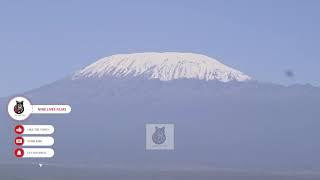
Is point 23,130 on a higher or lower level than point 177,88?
lower

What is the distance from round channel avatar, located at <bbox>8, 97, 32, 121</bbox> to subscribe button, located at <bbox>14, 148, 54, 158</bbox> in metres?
1.00

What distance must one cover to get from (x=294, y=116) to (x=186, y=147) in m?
30.0

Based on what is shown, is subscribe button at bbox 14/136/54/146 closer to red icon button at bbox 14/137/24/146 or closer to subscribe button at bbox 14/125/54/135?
red icon button at bbox 14/137/24/146

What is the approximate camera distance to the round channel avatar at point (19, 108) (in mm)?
22156

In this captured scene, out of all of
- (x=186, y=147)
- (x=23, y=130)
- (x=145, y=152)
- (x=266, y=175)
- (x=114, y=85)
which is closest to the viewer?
(x=23, y=130)

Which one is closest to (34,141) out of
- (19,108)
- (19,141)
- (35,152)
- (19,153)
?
(35,152)

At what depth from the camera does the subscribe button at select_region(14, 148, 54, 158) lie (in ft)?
70.9

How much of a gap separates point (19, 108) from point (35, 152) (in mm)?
1450

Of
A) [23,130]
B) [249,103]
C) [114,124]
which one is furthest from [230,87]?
[23,130]

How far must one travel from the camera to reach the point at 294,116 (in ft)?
608

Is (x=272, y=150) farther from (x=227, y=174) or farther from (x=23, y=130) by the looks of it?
(x=23, y=130)

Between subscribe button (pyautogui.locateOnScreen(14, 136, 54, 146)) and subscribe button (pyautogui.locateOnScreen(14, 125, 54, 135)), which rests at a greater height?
subscribe button (pyautogui.locateOnScreen(14, 125, 54, 135))
